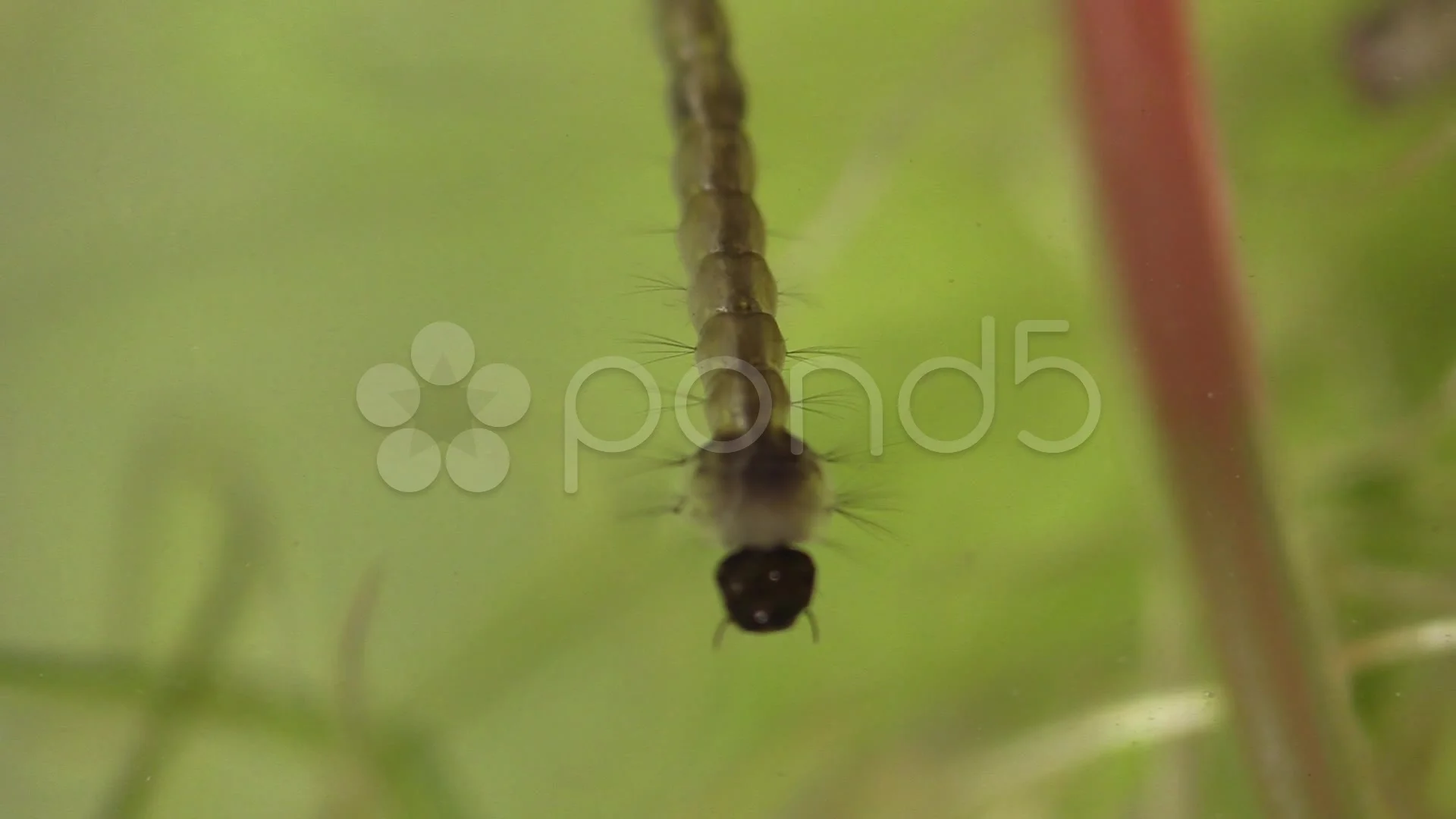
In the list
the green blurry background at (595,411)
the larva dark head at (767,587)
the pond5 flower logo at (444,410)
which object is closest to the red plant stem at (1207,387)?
the green blurry background at (595,411)

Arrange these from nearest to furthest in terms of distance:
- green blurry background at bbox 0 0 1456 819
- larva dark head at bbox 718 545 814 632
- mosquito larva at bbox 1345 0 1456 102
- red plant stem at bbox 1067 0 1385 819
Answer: larva dark head at bbox 718 545 814 632, red plant stem at bbox 1067 0 1385 819, green blurry background at bbox 0 0 1456 819, mosquito larva at bbox 1345 0 1456 102

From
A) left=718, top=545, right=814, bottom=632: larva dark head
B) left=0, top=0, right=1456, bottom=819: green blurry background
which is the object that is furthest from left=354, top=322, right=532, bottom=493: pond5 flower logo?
left=718, top=545, right=814, bottom=632: larva dark head

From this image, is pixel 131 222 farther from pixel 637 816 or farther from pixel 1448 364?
pixel 1448 364

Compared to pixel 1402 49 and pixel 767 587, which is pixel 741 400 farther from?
pixel 1402 49

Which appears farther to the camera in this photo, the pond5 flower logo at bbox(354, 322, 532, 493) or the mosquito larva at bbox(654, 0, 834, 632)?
the pond5 flower logo at bbox(354, 322, 532, 493)

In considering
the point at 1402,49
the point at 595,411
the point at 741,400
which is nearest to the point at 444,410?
the point at 595,411

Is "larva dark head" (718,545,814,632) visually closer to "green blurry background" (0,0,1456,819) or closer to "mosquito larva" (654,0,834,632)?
"mosquito larva" (654,0,834,632)

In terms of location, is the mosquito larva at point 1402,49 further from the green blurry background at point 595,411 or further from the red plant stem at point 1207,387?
the red plant stem at point 1207,387
